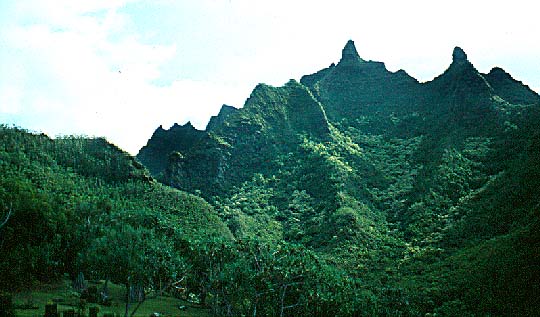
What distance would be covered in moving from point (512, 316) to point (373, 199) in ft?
163

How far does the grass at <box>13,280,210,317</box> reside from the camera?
1446 inches

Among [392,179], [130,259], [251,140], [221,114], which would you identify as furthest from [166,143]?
[130,259]

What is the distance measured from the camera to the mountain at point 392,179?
51625 mm

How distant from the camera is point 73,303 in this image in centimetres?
4019

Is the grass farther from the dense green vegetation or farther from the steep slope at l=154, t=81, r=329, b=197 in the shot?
the steep slope at l=154, t=81, r=329, b=197

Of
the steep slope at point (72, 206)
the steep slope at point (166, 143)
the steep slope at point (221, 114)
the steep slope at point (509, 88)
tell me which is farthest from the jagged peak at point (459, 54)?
the steep slope at point (72, 206)

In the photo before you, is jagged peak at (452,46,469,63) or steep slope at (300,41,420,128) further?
steep slope at (300,41,420,128)

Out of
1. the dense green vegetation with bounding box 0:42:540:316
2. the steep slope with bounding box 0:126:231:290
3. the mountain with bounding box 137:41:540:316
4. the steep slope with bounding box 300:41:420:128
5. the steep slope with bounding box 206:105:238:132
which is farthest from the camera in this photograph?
the steep slope with bounding box 206:105:238:132

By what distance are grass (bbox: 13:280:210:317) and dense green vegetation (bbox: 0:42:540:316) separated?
56.5 inches

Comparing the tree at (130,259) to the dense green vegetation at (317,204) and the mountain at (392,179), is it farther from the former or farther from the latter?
the mountain at (392,179)

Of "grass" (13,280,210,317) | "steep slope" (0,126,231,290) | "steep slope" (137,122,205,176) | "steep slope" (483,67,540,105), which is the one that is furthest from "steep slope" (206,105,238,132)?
"grass" (13,280,210,317)

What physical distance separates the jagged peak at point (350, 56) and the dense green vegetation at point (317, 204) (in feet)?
1.92

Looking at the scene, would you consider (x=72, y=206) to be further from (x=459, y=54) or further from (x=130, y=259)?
(x=459, y=54)

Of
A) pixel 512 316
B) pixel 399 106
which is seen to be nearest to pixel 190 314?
pixel 512 316
